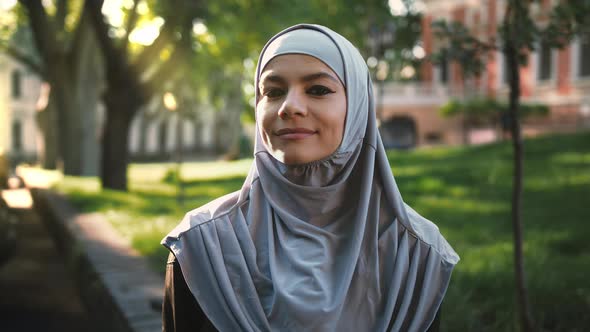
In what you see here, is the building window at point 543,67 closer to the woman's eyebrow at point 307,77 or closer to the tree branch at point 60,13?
the tree branch at point 60,13

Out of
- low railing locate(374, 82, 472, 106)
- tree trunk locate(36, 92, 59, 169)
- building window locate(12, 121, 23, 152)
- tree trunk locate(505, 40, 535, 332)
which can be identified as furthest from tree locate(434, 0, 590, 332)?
building window locate(12, 121, 23, 152)

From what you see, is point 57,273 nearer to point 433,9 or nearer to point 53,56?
point 53,56

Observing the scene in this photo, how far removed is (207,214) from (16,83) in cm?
4551

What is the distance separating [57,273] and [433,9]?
25518 millimetres

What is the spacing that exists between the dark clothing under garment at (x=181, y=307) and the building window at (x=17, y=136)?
43530 mm

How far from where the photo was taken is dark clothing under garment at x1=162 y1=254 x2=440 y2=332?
66.2 inches

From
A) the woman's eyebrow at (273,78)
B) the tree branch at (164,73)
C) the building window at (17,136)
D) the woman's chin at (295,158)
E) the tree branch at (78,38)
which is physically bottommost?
the building window at (17,136)

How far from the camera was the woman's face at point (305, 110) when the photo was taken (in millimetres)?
1656

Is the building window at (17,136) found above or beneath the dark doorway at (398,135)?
beneath

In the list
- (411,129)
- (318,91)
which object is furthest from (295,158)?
(411,129)

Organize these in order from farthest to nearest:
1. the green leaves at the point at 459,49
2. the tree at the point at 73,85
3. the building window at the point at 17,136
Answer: the building window at the point at 17,136, the tree at the point at 73,85, the green leaves at the point at 459,49

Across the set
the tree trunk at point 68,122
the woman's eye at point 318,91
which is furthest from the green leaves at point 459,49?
the tree trunk at point 68,122

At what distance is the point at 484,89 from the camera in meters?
25.0

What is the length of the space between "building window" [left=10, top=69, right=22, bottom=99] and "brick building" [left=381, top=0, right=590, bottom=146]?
95.9ft
